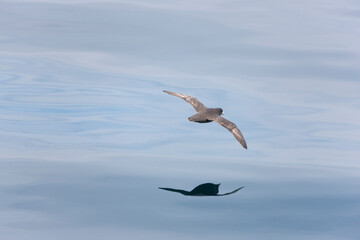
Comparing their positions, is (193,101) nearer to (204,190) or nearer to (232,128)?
(232,128)

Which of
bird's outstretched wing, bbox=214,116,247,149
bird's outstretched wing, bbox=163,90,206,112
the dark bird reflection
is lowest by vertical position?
the dark bird reflection

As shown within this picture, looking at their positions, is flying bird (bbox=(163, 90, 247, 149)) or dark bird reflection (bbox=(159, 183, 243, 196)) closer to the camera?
dark bird reflection (bbox=(159, 183, 243, 196))

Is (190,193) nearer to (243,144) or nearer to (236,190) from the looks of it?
(236,190)

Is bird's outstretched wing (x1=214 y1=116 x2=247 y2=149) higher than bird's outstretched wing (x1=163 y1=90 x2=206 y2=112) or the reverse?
the reverse

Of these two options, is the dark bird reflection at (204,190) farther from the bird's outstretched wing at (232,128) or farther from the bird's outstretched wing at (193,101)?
the bird's outstretched wing at (193,101)

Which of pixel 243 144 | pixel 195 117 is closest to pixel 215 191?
pixel 243 144

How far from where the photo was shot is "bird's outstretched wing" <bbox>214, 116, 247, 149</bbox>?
11477mm

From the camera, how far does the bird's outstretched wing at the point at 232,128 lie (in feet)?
37.7

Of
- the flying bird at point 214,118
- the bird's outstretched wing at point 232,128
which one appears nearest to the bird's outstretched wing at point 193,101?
the flying bird at point 214,118

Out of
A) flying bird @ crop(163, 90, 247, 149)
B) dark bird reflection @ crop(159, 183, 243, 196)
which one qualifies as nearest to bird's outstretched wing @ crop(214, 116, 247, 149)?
flying bird @ crop(163, 90, 247, 149)

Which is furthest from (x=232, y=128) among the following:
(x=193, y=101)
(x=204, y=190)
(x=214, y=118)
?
(x=204, y=190)

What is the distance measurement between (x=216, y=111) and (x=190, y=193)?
3.17 metres

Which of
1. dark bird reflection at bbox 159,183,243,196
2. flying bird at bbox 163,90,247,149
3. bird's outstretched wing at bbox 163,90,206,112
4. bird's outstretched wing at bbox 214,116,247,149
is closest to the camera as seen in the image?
dark bird reflection at bbox 159,183,243,196

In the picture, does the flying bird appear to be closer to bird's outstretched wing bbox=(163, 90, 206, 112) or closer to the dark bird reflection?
bird's outstretched wing bbox=(163, 90, 206, 112)
